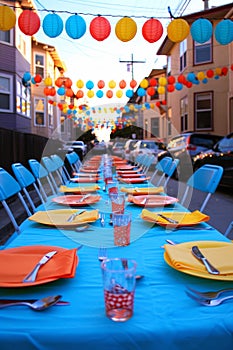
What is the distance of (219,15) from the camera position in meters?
17.5

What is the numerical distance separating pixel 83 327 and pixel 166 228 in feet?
4.08

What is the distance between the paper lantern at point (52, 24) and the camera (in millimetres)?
7672

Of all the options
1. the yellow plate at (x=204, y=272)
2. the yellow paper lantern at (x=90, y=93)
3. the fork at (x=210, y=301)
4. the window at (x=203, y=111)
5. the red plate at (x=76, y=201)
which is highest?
the yellow paper lantern at (x=90, y=93)

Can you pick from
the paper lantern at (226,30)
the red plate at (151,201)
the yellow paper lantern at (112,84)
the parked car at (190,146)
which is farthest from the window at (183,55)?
the red plate at (151,201)

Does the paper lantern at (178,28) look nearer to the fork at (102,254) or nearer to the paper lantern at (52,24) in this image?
the paper lantern at (52,24)

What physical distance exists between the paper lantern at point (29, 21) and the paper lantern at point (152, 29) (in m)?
2.17

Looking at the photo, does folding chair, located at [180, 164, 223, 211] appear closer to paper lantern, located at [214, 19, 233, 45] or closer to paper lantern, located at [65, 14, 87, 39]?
paper lantern, located at [65, 14, 87, 39]

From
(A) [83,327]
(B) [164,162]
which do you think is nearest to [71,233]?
(A) [83,327]

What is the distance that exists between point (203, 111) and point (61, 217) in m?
17.7

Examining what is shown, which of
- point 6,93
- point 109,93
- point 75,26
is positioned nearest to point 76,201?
point 75,26

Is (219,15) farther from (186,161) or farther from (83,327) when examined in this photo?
(83,327)

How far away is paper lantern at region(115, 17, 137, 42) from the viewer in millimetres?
7707

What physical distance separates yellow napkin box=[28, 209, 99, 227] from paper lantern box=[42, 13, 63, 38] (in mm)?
6042

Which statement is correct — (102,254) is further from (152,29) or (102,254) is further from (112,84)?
(112,84)
